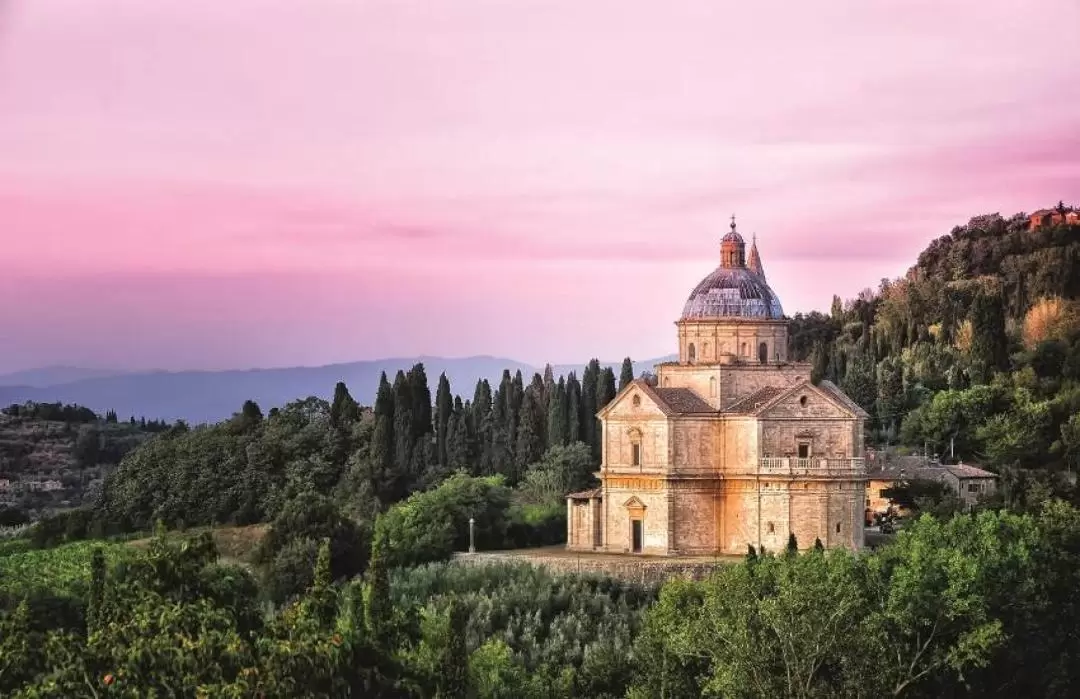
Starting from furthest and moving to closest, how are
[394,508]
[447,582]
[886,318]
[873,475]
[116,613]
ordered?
[886,318], [873,475], [394,508], [447,582], [116,613]

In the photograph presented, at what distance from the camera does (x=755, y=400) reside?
166 ft

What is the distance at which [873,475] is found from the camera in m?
61.1

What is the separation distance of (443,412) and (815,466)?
24145mm

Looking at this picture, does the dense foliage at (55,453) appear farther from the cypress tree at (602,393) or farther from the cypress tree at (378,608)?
the cypress tree at (378,608)

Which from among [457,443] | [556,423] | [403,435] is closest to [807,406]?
[556,423]

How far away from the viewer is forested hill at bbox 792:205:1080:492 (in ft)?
221

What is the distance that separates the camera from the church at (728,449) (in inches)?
1955

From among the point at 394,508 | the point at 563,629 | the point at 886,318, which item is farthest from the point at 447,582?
the point at 886,318

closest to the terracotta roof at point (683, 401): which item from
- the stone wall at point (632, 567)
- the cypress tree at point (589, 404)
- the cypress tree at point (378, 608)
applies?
the stone wall at point (632, 567)

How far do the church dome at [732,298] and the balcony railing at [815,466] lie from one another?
4.36 m

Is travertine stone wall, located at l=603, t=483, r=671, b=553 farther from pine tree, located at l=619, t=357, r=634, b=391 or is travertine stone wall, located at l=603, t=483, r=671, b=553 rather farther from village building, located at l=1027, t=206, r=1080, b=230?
village building, located at l=1027, t=206, r=1080, b=230

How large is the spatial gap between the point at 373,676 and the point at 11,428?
10061 cm

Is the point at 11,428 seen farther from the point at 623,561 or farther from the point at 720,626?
the point at 720,626

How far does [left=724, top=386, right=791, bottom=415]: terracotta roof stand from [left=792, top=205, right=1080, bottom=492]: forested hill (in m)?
17.3
